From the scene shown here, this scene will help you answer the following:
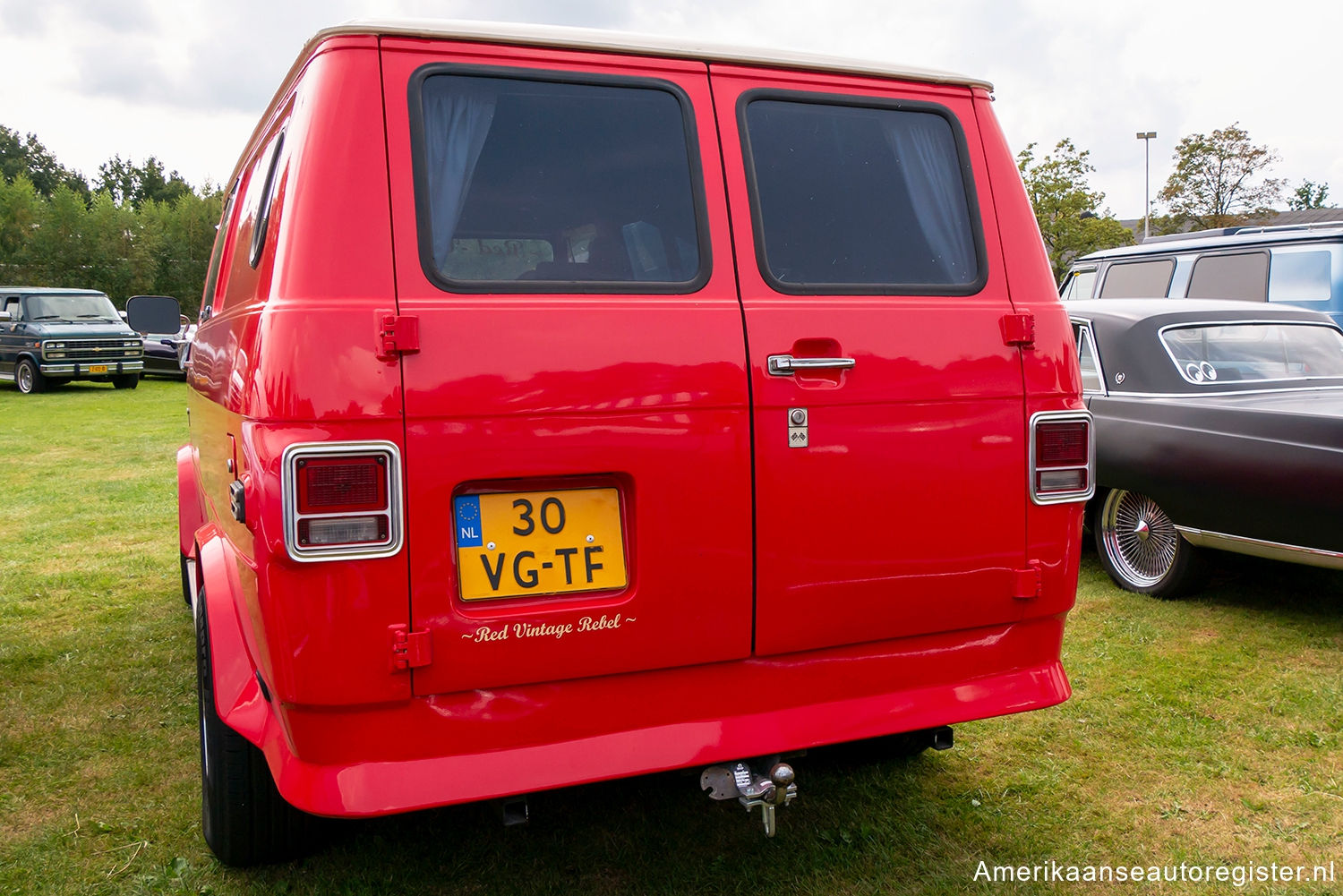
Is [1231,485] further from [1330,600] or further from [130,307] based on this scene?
[130,307]

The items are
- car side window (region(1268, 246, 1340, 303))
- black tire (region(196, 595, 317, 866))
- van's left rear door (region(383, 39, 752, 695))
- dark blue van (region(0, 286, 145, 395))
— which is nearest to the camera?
van's left rear door (region(383, 39, 752, 695))

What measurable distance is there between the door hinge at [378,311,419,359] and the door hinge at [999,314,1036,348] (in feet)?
4.97

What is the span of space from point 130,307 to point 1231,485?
5.45 meters

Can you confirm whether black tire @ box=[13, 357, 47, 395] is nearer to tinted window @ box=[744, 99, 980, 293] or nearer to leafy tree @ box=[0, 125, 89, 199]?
tinted window @ box=[744, 99, 980, 293]

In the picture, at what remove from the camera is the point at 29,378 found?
66.7ft

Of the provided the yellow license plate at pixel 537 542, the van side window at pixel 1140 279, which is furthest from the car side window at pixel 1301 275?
the yellow license plate at pixel 537 542

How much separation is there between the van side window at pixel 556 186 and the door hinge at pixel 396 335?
0.14 metres

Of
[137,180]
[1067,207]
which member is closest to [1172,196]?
[1067,207]

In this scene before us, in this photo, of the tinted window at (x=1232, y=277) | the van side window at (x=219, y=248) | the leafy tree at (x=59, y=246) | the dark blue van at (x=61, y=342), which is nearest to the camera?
the van side window at (x=219, y=248)

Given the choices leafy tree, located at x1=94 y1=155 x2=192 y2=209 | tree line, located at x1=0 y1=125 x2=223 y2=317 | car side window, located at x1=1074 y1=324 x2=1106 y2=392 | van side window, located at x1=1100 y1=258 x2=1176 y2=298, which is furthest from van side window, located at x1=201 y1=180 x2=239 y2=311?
leafy tree, located at x1=94 y1=155 x2=192 y2=209

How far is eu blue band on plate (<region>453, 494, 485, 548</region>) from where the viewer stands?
223cm

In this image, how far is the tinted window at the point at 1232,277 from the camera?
395 inches

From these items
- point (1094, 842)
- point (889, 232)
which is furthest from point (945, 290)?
point (1094, 842)

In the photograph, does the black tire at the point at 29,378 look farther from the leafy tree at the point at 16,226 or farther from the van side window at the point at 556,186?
the van side window at the point at 556,186
